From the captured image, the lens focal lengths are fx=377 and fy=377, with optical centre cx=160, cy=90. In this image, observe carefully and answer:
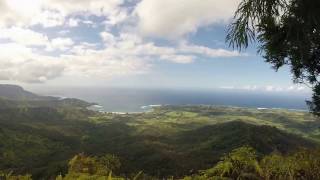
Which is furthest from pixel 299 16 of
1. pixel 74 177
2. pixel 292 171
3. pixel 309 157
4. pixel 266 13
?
pixel 74 177

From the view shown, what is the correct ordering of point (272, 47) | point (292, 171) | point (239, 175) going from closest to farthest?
point (292, 171) < point (239, 175) < point (272, 47)

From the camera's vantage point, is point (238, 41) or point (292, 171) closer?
point (292, 171)

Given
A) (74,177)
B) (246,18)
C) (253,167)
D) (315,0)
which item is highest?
(315,0)

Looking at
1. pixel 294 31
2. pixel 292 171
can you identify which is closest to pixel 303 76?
pixel 294 31

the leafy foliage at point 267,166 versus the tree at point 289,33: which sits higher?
the tree at point 289,33

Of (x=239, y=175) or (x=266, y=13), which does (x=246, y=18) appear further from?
(x=239, y=175)

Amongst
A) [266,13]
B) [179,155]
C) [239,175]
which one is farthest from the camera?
[179,155]

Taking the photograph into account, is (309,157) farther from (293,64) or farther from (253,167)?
(293,64)

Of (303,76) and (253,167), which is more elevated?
(303,76)

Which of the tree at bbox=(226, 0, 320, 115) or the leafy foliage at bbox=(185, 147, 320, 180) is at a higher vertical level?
the tree at bbox=(226, 0, 320, 115)
